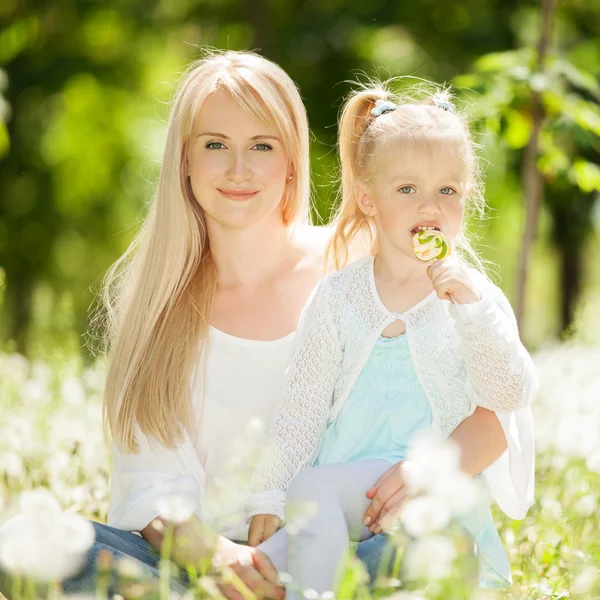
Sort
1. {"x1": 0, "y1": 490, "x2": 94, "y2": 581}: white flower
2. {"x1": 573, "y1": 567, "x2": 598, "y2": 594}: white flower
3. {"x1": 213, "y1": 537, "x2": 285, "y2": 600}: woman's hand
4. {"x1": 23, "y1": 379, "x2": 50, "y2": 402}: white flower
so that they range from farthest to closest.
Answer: {"x1": 23, "y1": 379, "x2": 50, "y2": 402}: white flower < {"x1": 213, "y1": 537, "x2": 285, "y2": 600}: woman's hand < {"x1": 573, "y1": 567, "x2": 598, "y2": 594}: white flower < {"x1": 0, "y1": 490, "x2": 94, "y2": 581}: white flower

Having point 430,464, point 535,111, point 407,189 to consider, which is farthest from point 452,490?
point 535,111

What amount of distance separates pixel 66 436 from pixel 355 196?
169cm

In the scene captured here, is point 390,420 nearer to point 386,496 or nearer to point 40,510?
point 386,496

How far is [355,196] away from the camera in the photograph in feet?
10.2

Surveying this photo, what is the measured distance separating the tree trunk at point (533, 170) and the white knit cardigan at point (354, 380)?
2.50m

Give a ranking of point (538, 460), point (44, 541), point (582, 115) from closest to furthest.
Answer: point (44, 541) → point (538, 460) → point (582, 115)

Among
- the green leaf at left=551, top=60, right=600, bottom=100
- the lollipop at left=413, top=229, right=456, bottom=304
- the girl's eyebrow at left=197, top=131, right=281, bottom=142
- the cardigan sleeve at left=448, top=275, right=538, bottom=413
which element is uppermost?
the green leaf at left=551, top=60, right=600, bottom=100

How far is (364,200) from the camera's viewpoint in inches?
120

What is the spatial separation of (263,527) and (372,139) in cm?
111

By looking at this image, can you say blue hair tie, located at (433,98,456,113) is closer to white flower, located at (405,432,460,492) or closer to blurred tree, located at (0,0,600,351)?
white flower, located at (405,432,460,492)

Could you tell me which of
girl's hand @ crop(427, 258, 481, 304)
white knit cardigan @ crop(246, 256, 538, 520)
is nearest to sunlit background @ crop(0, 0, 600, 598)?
white knit cardigan @ crop(246, 256, 538, 520)

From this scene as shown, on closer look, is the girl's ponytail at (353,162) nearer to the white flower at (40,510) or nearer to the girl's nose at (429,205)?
the girl's nose at (429,205)

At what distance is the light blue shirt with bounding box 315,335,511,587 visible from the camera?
2846mm

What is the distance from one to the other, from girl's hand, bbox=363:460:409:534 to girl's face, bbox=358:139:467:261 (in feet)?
2.06
